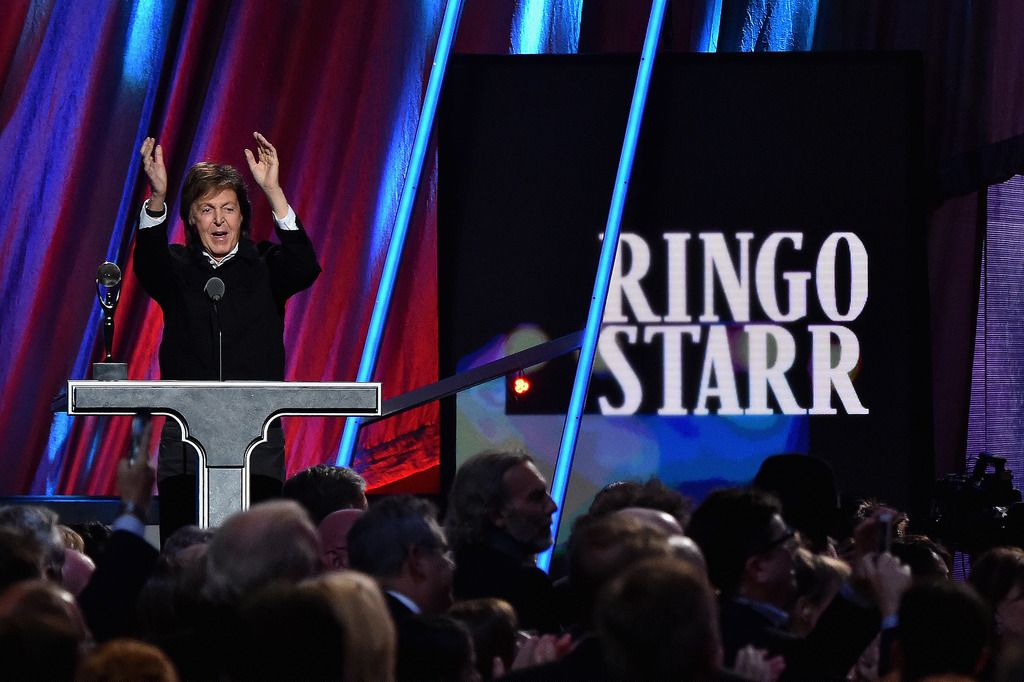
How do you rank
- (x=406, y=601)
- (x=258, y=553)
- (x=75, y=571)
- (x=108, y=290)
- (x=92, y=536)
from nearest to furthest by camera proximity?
(x=258, y=553) → (x=406, y=601) → (x=75, y=571) → (x=108, y=290) → (x=92, y=536)

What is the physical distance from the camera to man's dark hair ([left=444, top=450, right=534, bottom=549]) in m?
3.71

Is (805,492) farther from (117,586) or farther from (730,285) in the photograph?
(730,285)

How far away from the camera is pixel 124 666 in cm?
202

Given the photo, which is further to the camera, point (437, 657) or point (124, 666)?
point (437, 657)

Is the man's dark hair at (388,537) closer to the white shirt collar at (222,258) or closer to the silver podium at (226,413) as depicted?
the silver podium at (226,413)

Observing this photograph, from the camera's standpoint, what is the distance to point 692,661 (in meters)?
2.03

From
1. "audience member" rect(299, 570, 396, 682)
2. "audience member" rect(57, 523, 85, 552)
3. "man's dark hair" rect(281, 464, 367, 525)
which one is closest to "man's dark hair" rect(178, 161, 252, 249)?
"man's dark hair" rect(281, 464, 367, 525)

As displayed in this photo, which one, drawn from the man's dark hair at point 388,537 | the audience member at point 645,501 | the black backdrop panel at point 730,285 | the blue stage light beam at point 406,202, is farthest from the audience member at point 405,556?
the black backdrop panel at point 730,285

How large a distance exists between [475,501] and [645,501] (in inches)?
14.9

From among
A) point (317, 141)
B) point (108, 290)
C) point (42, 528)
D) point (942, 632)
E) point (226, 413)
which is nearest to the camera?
point (942, 632)

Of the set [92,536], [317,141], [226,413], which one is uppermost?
[317,141]

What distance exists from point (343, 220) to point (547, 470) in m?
1.39

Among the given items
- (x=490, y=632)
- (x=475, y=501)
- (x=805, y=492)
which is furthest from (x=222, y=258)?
(x=490, y=632)

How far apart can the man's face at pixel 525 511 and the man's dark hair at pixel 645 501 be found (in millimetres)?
126
